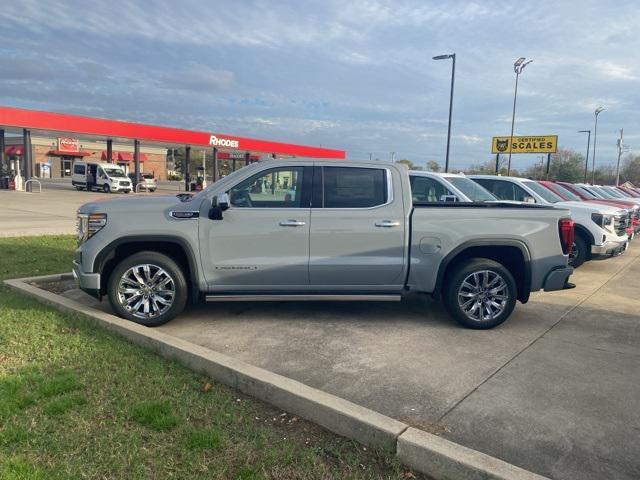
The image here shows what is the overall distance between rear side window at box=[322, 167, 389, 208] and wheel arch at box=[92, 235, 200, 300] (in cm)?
154

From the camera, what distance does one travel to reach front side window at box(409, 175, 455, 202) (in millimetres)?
8742

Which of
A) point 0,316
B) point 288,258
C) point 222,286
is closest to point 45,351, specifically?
point 0,316

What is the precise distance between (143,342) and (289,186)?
2.14 meters

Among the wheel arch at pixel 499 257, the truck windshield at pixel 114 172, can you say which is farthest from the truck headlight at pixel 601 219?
the truck windshield at pixel 114 172

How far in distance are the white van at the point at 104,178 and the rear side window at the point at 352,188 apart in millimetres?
34252

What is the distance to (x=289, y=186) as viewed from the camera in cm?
551

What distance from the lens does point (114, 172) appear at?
123ft

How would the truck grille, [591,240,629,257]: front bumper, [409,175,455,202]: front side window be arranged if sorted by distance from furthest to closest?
the truck grille → [591,240,629,257]: front bumper → [409,175,455,202]: front side window

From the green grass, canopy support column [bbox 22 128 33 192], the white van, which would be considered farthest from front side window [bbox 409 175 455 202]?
the white van

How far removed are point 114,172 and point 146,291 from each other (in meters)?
35.1

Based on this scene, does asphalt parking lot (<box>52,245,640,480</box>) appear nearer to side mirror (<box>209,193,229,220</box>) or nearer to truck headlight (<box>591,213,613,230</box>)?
side mirror (<box>209,193,229,220</box>)

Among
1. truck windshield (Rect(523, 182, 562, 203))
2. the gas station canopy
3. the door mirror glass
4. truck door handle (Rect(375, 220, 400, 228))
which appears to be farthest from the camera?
the gas station canopy

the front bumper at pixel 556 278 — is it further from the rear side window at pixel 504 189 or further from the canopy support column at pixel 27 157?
the canopy support column at pixel 27 157

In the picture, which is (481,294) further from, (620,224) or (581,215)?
(620,224)
